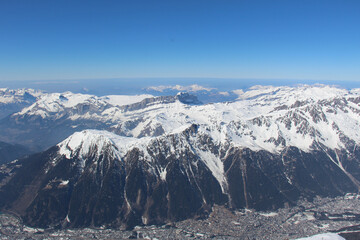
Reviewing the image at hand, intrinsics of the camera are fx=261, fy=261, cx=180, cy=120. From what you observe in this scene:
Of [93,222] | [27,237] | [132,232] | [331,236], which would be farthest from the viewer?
[93,222]

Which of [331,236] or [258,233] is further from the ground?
[331,236]

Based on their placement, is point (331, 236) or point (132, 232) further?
point (132, 232)

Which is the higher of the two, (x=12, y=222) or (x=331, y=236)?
(x=331, y=236)

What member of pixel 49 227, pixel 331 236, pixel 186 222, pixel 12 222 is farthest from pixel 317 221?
pixel 12 222

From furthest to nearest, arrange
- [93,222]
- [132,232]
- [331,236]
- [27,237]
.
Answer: [93,222] → [132,232] → [27,237] → [331,236]

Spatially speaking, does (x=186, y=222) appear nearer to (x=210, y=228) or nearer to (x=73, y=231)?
(x=210, y=228)

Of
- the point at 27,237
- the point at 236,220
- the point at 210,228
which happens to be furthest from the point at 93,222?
the point at 236,220

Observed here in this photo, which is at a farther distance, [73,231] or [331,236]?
[73,231]

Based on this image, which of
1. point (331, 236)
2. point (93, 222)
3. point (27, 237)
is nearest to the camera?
point (331, 236)

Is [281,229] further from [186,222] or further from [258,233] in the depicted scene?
[186,222]
